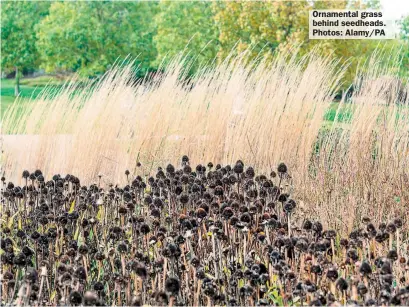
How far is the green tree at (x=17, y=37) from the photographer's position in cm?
2877

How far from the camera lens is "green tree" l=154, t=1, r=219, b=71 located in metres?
22.8

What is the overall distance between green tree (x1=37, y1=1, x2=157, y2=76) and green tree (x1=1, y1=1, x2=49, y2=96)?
109 centimetres

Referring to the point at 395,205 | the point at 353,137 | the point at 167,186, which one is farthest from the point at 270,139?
the point at 167,186

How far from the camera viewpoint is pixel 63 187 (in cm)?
441

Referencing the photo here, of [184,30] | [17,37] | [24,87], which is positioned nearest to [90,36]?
[17,37]

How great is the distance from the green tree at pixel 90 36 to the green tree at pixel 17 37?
1086mm

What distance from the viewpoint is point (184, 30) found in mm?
24125

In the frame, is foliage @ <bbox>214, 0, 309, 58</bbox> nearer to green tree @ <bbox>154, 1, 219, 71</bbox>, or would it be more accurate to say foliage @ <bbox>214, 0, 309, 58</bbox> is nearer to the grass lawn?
green tree @ <bbox>154, 1, 219, 71</bbox>

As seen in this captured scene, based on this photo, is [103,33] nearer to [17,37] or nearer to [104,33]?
[104,33]

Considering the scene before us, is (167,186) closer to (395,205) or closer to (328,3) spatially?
(395,205)

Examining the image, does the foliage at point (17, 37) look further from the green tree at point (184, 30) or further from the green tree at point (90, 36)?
the green tree at point (184, 30)

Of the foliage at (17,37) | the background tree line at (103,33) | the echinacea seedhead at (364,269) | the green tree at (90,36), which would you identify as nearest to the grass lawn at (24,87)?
the background tree line at (103,33)

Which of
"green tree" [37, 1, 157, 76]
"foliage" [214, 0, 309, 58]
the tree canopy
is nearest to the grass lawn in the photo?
the tree canopy

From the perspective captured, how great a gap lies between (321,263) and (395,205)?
191 cm
